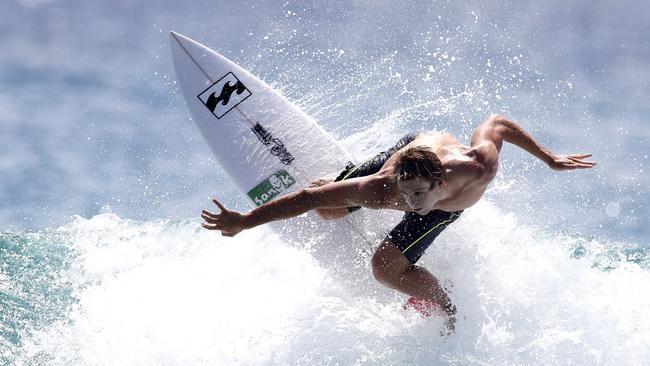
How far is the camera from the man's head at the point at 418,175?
11.8ft

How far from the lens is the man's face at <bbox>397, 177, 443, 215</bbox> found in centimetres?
360

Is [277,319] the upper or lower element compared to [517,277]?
upper

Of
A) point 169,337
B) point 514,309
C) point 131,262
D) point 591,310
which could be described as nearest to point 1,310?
point 131,262

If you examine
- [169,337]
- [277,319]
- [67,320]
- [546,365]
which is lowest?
[546,365]

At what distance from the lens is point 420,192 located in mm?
3654

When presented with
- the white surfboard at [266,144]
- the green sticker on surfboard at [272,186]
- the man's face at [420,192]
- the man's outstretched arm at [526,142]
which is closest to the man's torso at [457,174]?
the man's face at [420,192]

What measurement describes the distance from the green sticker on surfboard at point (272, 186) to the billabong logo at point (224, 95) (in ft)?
3.62

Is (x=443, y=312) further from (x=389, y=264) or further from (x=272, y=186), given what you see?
(x=272, y=186)

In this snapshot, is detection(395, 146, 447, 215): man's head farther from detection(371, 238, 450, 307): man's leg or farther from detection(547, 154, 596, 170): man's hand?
detection(547, 154, 596, 170): man's hand

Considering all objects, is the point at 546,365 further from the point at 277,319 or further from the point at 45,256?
the point at 45,256

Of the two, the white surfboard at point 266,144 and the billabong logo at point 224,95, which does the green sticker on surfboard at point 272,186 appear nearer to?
the white surfboard at point 266,144

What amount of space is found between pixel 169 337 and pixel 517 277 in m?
3.37

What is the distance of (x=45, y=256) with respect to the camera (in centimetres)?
1238

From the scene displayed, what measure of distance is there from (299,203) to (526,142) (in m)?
2.15
